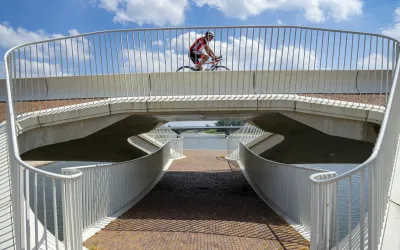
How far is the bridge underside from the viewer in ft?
43.0

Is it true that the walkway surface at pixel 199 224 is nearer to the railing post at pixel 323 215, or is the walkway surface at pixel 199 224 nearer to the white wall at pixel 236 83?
the railing post at pixel 323 215

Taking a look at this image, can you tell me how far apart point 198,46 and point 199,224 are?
5.18 metres

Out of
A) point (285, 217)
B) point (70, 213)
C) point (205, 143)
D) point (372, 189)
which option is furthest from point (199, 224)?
point (205, 143)

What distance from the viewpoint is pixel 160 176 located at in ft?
59.1

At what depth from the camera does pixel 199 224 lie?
852 centimetres

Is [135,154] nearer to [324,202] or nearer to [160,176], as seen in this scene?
[160,176]

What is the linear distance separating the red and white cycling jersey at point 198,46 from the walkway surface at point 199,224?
4.75 m

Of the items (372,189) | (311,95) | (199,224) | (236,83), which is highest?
(236,83)

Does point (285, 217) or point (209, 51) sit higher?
point (209, 51)

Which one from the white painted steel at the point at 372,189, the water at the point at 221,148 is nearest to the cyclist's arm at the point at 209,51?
the water at the point at 221,148

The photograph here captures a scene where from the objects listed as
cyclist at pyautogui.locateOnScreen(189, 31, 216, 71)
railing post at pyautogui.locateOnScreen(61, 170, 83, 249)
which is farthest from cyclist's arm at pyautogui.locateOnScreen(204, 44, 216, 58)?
railing post at pyautogui.locateOnScreen(61, 170, 83, 249)

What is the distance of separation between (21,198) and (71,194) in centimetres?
62

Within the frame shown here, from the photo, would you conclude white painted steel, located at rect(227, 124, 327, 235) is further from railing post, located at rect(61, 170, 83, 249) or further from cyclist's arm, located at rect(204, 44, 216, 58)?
cyclist's arm, located at rect(204, 44, 216, 58)

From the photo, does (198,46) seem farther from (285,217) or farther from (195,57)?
(285,217)
